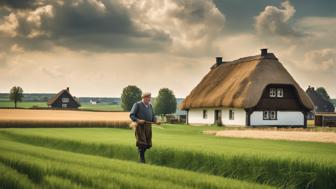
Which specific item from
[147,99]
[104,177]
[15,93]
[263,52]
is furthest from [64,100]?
[104,177]

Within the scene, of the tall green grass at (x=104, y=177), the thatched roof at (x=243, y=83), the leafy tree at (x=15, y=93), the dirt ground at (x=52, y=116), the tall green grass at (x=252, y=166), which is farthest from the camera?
the leafy tree at (x=15, y=93)

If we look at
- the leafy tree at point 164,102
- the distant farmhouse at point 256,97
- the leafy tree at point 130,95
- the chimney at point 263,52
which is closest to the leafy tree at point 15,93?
the leafy tree at point 130,95

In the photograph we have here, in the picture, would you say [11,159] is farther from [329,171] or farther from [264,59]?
[264,59]

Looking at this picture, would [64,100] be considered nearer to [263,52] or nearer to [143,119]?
[263,52]

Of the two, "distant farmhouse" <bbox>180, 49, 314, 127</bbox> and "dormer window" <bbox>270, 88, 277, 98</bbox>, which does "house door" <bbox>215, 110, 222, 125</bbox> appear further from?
"dormer window" <bbox>270, 88, 277, 98</bbox>

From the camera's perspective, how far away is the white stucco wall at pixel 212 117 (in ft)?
180

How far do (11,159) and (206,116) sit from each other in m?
46.5

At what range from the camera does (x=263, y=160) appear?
14.9 metres

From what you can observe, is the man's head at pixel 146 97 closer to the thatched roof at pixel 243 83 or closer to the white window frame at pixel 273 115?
the thatched roof at pixel 243 83

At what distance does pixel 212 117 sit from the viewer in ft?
198

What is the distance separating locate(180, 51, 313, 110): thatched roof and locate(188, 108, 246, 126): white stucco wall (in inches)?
50.1

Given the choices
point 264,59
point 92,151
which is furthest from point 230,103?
point 92,151

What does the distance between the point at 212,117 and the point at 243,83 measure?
7167 mm

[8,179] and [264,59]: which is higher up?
[264,59]
